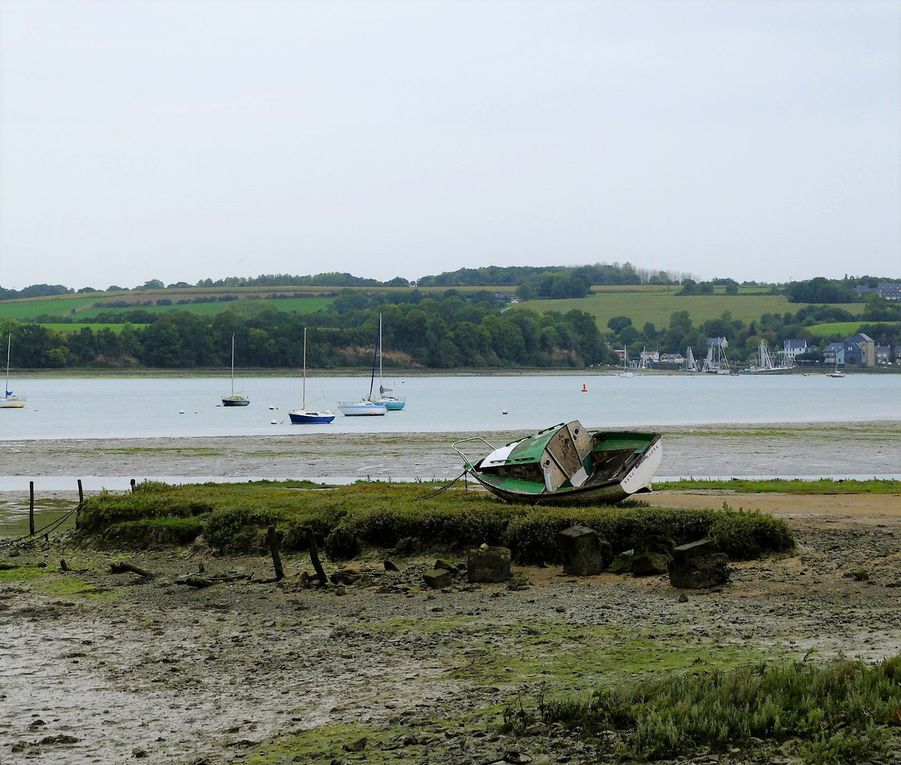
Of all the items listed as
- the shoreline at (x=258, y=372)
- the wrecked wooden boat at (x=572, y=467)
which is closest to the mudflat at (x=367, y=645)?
the wrecked wooden boat at (x=572, y=467)

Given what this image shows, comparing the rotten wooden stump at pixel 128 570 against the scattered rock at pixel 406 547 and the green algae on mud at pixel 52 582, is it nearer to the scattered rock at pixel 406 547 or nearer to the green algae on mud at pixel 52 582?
the green algae on mud at pixel 52 582

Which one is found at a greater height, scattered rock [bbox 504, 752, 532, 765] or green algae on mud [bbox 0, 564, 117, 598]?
scattered rock [bbox 504, 752, 532, 765]

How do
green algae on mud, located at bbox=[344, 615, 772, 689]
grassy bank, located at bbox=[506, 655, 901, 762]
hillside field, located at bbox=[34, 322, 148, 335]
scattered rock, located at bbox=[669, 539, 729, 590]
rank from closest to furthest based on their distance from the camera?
grassy bank, located at bbox=[506, 655, 901, 762] < green algae on mud, located at bbox=[344, 615, 772, 689] < scattered rock, located at bbox=[669, 539, 729, 590] < hillside field, located at bbox=[34, 322, 148, 335]

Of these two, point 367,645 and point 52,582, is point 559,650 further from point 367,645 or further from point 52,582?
point 52,582

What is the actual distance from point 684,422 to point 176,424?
2843 centimetres

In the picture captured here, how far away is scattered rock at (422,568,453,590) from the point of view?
50.6ft

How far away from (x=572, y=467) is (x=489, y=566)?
587 cm

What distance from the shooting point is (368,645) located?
12500 millimetres

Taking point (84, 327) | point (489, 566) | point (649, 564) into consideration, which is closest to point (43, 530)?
point (489, 566)

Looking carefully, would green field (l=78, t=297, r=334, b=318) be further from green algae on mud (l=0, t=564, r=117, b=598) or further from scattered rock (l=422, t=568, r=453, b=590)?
scattered rock (l=422, t=568, r=453, b=590)

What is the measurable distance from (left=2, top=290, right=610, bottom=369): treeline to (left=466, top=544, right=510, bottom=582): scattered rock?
151904mm

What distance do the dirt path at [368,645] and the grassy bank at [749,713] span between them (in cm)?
44

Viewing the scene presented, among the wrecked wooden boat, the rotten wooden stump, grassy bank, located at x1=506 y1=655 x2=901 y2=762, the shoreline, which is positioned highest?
the wrecked wooden boat

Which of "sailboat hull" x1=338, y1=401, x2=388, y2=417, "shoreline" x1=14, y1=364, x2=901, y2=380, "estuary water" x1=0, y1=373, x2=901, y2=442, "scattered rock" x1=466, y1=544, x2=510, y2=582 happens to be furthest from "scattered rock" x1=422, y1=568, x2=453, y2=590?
"shoreline" x1=14, y1=364, x2=901, y2=380
